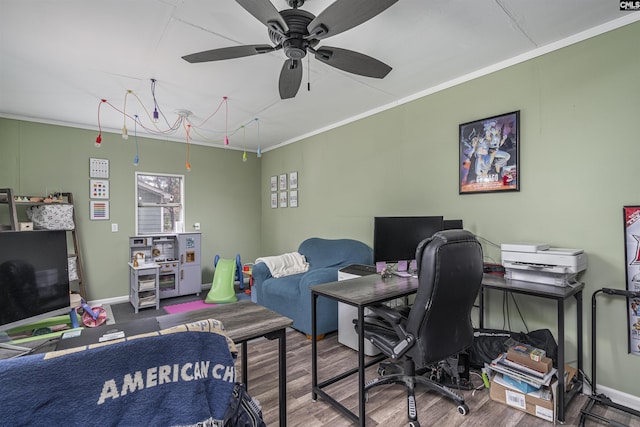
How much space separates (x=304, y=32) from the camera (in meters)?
1.78

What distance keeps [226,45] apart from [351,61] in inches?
42.6

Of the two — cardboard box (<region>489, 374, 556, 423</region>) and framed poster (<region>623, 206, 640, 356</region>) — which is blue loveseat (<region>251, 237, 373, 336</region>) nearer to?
cardboard box (<region>489, 374, 556, 423</region>)

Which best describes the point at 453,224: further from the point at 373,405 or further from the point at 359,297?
the point at 373,405

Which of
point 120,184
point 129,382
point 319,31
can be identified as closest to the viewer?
point 129,382

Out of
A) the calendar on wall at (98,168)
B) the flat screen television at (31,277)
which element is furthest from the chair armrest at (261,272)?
the calendar on wall at (98,168)

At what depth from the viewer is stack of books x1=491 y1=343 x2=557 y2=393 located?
1.93 metres

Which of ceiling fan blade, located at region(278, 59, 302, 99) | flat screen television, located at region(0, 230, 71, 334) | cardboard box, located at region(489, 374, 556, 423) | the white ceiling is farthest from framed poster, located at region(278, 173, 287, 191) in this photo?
cardboard box, located at region(489, 374, 556, 423)

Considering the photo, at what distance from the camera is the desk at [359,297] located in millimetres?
1841

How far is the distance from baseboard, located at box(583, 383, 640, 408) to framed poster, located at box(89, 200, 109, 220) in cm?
586

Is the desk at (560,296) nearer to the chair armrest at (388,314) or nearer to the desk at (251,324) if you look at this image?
the chair armrest at (388,314)

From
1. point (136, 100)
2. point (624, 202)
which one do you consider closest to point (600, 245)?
point (624, 202)

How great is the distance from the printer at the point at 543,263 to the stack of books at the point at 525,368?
1.64ft

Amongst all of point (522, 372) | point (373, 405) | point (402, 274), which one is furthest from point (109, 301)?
point (522, 372)

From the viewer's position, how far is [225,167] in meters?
5.68
